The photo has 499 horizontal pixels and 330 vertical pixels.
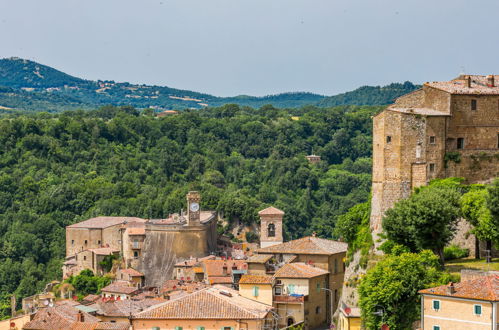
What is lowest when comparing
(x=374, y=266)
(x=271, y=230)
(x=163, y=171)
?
(x=271, y=230)

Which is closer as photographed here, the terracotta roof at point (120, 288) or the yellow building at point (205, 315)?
the yellow building at point (205, 315)

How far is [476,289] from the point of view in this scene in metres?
34.9

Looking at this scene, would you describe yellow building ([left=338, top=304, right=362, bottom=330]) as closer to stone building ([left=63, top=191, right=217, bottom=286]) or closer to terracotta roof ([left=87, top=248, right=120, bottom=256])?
stone building ([left=63, top=191, right=217, bottom=286])

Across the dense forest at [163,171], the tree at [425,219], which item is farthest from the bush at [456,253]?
the dense forest at [163,171]

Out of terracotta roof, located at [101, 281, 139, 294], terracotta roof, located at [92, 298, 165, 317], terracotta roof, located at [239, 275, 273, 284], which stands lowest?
terracotta roof, located at [101, 281, 139, 294]

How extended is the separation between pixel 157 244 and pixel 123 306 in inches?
828

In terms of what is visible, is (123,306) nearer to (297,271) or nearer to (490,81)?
(297,271)

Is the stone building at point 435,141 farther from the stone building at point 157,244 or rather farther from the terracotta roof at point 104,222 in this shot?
the terracotta roof at point 104,222

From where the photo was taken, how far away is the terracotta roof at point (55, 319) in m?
48.6

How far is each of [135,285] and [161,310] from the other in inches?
1075

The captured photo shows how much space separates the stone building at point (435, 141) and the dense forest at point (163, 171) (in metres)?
52.0

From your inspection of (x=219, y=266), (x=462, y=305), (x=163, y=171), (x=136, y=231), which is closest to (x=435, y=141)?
(x=462, y=305)

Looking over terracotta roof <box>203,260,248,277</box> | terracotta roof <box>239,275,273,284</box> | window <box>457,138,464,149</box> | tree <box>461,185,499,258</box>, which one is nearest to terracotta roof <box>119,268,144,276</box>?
terracotta roof <box>203,260,248,277</box>

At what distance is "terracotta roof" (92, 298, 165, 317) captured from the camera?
53.4 meters
